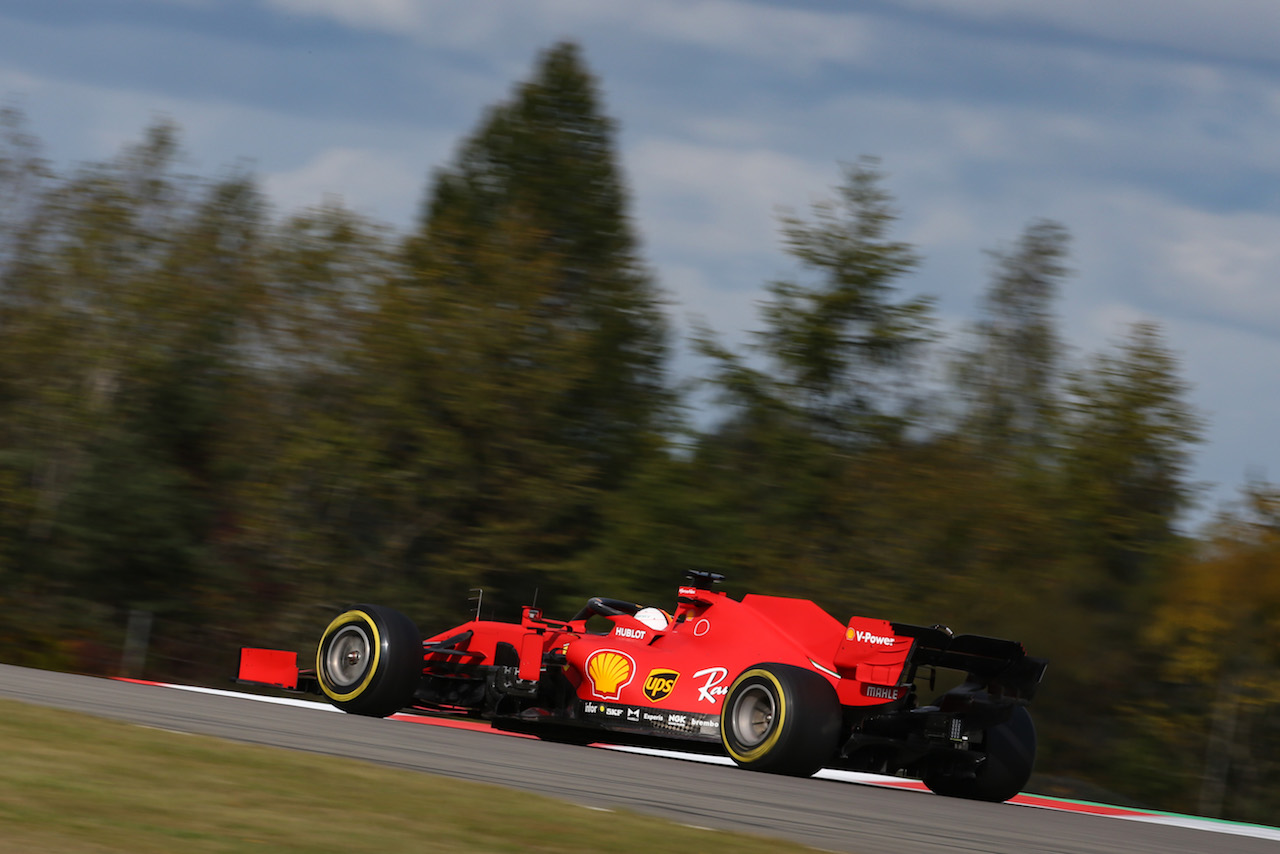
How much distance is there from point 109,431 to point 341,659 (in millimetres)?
15964

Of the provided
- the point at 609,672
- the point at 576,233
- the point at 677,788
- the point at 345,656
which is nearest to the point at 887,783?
the point at 609,672

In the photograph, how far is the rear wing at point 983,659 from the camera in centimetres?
912

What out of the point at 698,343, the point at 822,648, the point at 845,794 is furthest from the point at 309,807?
the point at 698,343

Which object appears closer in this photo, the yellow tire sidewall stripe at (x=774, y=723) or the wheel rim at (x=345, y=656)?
the yellow tire sidewall stripe at (x=774, y=723)

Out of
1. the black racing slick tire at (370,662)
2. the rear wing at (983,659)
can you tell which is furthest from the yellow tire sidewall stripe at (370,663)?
the rear wing at (983,659)

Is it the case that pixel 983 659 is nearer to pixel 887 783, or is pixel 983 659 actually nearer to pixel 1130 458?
pixel 887 783

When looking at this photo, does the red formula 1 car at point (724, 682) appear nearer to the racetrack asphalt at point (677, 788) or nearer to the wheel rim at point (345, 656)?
the wheel rim at point (345, 656)

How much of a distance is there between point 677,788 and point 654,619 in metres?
3.03

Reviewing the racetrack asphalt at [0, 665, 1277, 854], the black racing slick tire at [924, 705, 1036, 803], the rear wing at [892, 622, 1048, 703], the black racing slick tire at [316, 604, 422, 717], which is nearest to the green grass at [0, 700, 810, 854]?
the racetrack asphalt at [0, 665, 1277, 854]

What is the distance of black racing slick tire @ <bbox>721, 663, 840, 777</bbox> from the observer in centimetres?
873

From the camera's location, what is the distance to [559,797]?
6090mm

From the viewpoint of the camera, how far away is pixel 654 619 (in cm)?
1017

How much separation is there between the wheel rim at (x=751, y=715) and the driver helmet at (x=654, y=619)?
1.16 meters

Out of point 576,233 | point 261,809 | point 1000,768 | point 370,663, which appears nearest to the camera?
point 261,809
